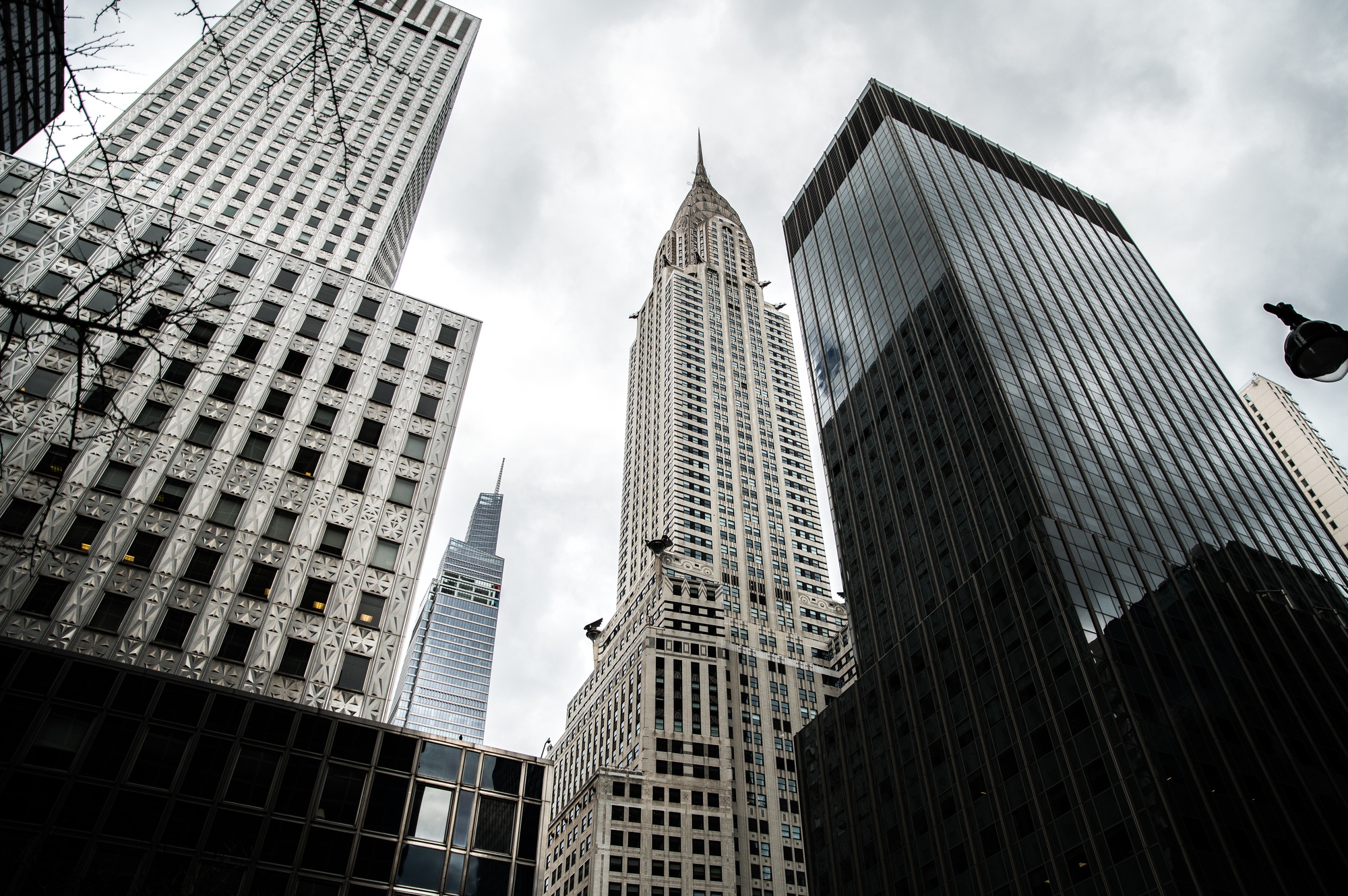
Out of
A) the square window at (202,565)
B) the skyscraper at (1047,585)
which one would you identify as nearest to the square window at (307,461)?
the square window at (202,565)

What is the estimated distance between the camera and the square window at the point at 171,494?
3478cm

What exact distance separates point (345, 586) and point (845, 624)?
101 metres

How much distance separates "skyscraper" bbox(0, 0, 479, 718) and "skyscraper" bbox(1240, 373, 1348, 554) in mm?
164738

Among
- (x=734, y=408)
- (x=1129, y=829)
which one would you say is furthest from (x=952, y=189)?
(x=1129, y=829)

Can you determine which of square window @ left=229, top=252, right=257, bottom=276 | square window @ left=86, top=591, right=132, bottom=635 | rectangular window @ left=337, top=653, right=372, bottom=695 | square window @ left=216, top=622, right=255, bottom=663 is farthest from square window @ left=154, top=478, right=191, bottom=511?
square window @ left=229, top=252, right=257, bottom=276

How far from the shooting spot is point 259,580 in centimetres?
3438

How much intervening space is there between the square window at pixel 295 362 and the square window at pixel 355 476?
6328mm

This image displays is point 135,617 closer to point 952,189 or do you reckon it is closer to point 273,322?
point 273,322

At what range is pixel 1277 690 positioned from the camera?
54.7 metres

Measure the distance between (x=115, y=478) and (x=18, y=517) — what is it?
11.8 feet

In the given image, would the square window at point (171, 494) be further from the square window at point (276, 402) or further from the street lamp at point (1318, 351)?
the street lamp at point (1318, 351)

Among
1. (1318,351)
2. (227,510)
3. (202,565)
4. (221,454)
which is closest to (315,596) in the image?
(202,565)

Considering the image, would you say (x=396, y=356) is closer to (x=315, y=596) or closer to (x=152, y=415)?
(x=152, y=415)

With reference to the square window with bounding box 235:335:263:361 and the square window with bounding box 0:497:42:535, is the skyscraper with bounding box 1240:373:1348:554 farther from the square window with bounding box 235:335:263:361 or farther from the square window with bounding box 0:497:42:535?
the square window with bounding box 0:497:42:535
